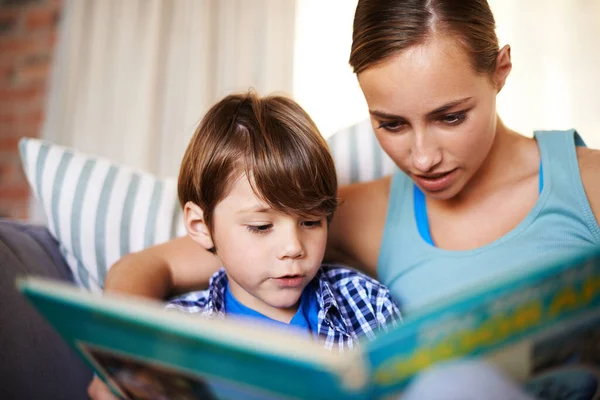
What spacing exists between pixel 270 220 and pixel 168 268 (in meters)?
0.30

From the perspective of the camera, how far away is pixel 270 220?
973mm

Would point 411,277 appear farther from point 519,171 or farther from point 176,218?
point 176,218

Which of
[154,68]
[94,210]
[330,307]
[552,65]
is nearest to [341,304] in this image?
[330,307]

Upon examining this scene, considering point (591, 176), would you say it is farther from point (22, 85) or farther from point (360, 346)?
point (22, 85)

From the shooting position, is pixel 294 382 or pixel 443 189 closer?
pixel 294 382

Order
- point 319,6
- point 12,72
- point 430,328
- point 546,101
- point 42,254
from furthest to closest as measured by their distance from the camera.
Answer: point 12,72 → point 319,6 → point 546,101 → point 42,254 → point 430,328

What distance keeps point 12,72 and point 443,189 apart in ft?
10.4

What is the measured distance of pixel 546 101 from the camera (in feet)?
7.69

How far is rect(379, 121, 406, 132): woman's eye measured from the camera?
3.30ft

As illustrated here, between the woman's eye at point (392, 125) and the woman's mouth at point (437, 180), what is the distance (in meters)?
0.09

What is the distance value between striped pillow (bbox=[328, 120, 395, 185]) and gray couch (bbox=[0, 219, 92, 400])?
2.27 ft

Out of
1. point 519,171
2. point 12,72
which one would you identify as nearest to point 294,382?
point 519,171

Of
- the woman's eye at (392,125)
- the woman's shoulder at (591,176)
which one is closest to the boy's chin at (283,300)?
the woman's eye at (392,125)

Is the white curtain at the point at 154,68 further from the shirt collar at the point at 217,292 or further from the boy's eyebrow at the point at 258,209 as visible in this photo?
the boy's eyebrow at the point at 258,209
